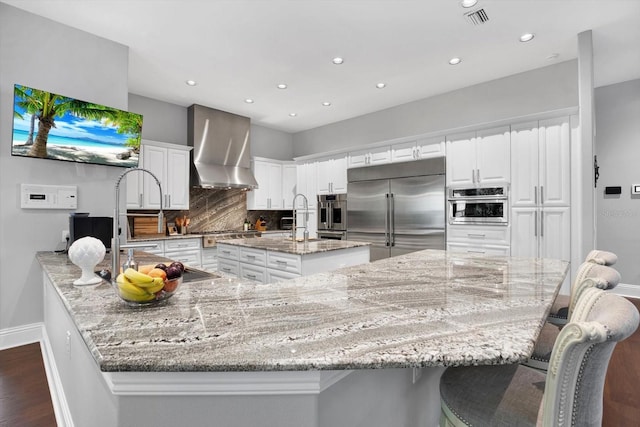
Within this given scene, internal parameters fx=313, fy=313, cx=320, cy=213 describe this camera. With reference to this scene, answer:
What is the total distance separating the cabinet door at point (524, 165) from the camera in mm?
3611

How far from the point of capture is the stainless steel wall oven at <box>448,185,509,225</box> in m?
3.83

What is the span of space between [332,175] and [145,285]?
15.8 ft

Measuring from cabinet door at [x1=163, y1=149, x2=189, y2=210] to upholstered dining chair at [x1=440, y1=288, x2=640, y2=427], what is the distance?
457 centimetres

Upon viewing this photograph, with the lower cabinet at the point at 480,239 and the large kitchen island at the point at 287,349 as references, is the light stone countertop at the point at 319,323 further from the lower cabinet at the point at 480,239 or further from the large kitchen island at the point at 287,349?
the lower cabinet at the point at 480,239

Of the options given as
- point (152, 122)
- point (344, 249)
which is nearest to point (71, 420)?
point (344, 249)

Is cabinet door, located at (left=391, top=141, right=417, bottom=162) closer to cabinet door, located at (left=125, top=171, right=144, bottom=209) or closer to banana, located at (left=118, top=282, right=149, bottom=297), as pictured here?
cabinet door, located at (left=125, top=171, right=144, bottom=209)

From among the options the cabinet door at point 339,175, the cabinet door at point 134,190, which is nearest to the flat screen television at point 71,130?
the cabinet door at point 134,190

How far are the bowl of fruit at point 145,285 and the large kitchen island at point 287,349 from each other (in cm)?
5

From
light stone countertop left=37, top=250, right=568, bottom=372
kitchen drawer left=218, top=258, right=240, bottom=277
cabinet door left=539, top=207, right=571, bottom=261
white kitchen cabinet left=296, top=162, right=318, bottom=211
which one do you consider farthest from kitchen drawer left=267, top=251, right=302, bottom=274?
white kitchen cabinet left=296, top=162, right=318, bottom=211

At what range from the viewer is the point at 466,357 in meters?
0.72

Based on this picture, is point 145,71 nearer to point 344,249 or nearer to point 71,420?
point 344,249

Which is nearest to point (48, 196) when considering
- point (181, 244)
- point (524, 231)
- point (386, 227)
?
point (181, 244)

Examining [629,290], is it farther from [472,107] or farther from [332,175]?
[332,175]

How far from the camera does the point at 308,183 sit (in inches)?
240
